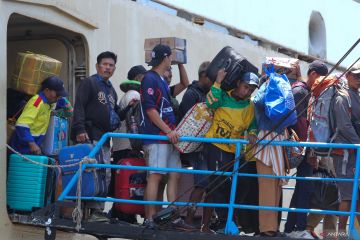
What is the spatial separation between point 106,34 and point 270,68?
7.27ft

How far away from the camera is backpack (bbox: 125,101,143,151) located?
7098 millimetres

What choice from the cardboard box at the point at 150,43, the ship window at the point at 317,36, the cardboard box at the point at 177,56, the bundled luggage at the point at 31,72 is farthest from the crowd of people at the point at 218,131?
the ship window at the point at 317,36

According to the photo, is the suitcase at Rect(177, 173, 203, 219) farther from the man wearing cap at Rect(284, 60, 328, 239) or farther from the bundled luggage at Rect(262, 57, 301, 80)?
the bundled luggage at Rect(262, 57, 301, 80)

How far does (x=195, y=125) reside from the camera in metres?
6.82

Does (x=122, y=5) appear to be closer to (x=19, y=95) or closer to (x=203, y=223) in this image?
(x=19, y=95)

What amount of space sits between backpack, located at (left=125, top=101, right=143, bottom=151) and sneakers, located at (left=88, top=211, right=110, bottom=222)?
651mm

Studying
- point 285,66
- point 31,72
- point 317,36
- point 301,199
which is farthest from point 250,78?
point 317,36

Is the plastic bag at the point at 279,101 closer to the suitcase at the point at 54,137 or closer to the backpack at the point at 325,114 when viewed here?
the backpack at the point at 325,114

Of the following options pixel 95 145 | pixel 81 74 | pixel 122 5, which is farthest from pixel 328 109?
pixel 122 5

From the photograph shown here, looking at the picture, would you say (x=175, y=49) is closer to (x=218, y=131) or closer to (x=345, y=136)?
(x=218, y=131)

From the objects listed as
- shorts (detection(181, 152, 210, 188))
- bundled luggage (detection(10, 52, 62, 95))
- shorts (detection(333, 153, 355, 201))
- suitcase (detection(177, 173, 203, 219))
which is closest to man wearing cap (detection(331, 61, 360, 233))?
shorts (detection(333, 153, 355, 201))

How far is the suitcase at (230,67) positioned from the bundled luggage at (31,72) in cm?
140

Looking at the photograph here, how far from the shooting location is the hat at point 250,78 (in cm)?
666

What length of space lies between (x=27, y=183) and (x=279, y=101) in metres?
2.11
